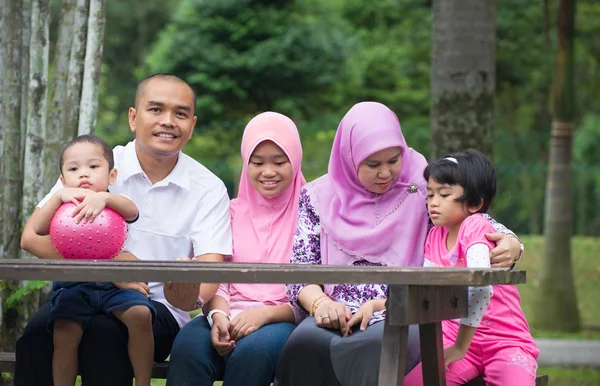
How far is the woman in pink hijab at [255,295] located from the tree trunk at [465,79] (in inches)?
86.3

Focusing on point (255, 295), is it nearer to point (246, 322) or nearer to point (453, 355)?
point (246, 322)

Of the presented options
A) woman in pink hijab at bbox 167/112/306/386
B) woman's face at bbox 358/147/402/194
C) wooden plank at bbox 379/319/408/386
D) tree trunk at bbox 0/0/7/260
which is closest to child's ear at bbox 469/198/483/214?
woman's face at bbox 358/147/402/194

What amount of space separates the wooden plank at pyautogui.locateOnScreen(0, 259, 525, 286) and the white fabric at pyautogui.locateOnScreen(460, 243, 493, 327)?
1.04ft

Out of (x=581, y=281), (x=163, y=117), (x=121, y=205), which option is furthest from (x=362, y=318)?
(x=581, y=281)

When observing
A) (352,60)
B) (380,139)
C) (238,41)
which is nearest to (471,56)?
(380,139)

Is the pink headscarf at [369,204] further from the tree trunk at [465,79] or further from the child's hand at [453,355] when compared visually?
the tree trunk at [465,79]

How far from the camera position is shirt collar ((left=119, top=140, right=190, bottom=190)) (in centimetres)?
416

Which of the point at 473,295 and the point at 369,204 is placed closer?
the point at 473,295

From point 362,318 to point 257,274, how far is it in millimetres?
769

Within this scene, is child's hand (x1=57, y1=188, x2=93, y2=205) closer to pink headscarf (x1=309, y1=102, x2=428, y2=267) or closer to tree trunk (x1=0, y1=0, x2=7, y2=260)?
pink headscarf (x1=309, y1=102, x2=428, y2=267)

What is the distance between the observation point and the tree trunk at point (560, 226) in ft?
30.3

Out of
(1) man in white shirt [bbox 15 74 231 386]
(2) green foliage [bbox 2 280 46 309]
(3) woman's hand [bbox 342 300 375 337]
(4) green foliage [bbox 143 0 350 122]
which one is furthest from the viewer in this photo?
(4) green foliage [bbox 143 0 350 122]

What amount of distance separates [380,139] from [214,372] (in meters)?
1.13

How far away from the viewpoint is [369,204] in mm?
3984
